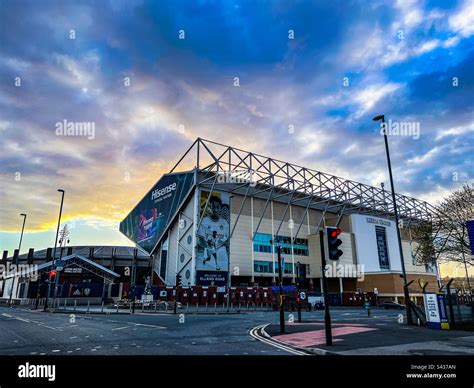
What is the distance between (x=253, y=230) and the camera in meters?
59.3

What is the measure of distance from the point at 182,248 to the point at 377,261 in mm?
41601

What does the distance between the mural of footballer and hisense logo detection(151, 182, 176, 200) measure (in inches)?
324

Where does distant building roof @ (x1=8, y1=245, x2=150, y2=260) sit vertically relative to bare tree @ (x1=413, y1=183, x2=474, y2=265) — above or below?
above

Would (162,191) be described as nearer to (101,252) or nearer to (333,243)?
(101,252)

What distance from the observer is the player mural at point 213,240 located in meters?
51.1

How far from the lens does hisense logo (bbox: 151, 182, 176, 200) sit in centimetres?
→ 5933
